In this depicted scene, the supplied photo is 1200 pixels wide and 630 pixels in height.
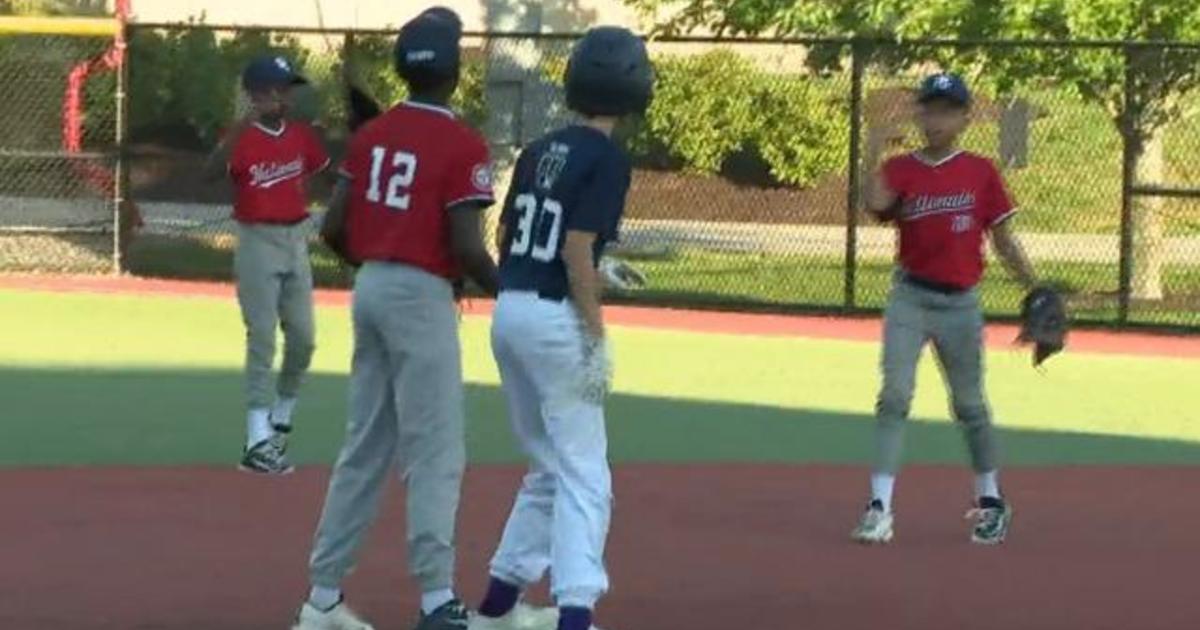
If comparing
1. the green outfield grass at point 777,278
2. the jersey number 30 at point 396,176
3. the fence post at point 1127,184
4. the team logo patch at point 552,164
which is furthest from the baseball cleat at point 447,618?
the fence post at point 1127,184

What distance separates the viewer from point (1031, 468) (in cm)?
1447

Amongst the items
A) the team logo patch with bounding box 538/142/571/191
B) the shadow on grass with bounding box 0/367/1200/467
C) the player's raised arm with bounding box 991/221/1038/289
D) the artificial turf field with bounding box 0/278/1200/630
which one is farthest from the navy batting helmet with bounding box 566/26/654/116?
Answer: the shadow on grass with bounding box 0/367/1200/467

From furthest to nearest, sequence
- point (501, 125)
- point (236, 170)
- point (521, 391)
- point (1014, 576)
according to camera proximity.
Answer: point (501, 125)
point (236, 170)
point (1014, 576)
point (521, 391)

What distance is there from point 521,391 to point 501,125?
1792 centimetres

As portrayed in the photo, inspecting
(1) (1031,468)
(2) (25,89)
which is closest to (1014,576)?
(1) (1031,468)

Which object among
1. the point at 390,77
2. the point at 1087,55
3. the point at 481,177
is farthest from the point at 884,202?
the point at 390,77

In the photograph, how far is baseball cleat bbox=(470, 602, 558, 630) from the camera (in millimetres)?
9359

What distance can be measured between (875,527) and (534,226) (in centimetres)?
339

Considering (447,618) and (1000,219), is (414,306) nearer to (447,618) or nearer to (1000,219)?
(447,618)

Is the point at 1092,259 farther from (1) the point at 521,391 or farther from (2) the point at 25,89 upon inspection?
(1) the point at 521,391

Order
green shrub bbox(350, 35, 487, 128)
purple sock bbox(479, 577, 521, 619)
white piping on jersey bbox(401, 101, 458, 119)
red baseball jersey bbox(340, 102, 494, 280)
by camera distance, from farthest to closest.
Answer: green shrub bbox(350, 35, 487, 128) → purple sock bbox(479, 577, 521, 619) → white piping on jersey bbox(401, 101, 458, 119) → red baseball jersey bbox(340, 102, 494, 280)

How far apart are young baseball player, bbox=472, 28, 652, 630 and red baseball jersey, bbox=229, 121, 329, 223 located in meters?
4.54

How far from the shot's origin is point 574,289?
8680 mm

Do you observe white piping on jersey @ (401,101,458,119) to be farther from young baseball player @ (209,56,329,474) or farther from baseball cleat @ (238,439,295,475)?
baseball cleat @ (238,439,295,475)
